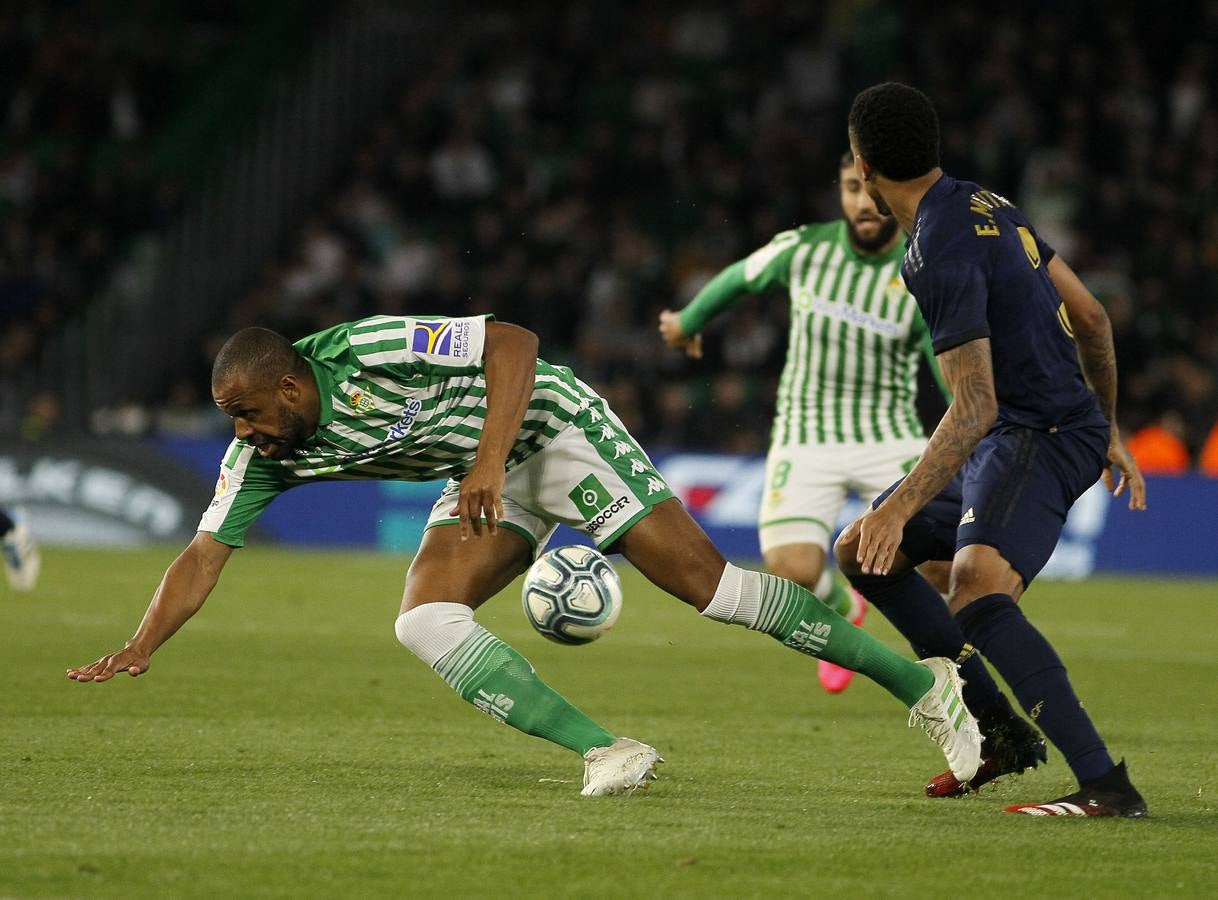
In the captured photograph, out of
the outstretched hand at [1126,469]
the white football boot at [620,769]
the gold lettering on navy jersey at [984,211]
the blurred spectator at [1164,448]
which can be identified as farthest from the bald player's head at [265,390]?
the blurred spectator at [1164,448]

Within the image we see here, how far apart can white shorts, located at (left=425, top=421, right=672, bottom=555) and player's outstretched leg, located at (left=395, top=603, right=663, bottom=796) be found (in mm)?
465

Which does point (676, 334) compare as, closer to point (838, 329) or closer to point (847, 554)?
point (838, 329)

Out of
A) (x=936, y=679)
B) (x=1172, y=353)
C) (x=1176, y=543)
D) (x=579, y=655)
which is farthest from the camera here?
(x=1172, y=353)

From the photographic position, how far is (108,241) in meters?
21.1

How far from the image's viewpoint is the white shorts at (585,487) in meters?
5.81

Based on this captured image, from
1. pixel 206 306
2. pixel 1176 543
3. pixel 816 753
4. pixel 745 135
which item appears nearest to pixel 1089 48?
pixel 745 135

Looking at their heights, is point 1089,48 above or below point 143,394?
above

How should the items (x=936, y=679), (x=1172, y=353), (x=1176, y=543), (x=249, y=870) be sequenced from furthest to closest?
(x=1172, y=353) < (x=1176, y=543) < (x=936, y=679) < (x=249, y=870)

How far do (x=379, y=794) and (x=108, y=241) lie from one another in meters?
16.8

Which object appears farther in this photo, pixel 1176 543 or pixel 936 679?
pixel 1176 543

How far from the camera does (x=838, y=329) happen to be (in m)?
8.45

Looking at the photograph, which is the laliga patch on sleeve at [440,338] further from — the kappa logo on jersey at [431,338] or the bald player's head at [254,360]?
the bald player's head at [254,360]

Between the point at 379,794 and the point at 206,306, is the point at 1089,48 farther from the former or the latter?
the point at 379,794

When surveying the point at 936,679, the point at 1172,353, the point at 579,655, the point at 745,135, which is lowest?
the point at 579,655
